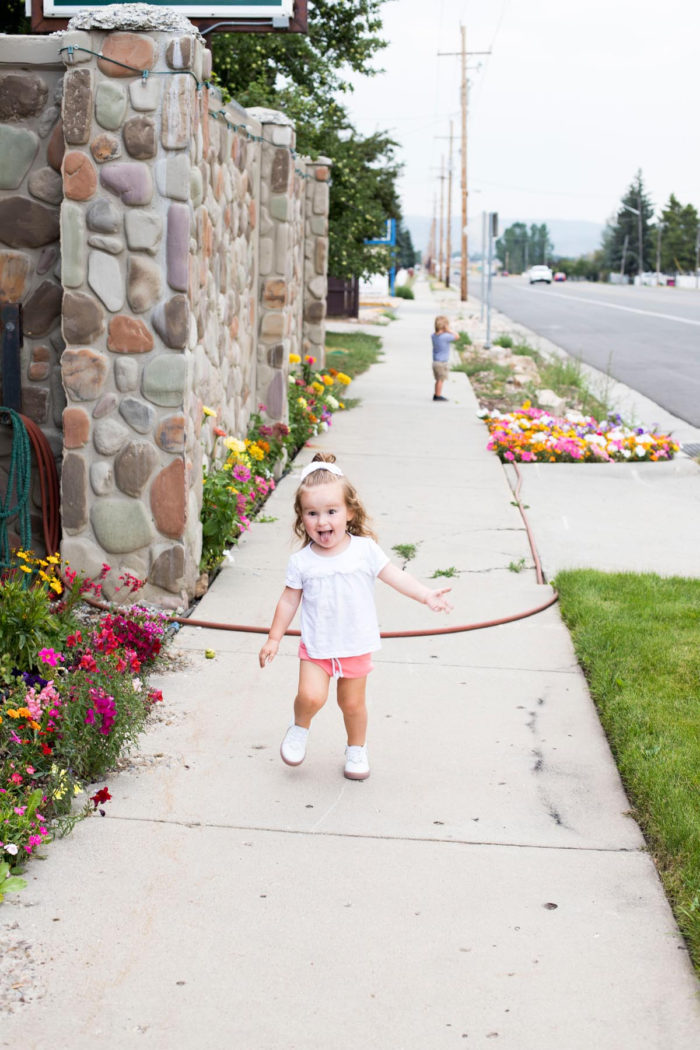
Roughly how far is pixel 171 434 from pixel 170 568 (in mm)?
663

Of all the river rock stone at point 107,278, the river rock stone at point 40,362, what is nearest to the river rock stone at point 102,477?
the river rock stone at point 40,362

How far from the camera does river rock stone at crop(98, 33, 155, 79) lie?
18.7 ft

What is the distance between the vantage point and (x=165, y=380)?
5875 mm

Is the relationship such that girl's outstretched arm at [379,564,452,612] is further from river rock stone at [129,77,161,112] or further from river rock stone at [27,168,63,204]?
river rock stone at [27,168,63,204]

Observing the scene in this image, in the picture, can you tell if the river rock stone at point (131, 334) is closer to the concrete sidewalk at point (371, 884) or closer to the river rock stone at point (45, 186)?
the river rock stone at point (45, 186)

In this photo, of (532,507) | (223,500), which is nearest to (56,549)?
(223,500)

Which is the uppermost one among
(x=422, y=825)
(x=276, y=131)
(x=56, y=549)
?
(x=276, y=131)

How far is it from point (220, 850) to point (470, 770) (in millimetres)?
1048

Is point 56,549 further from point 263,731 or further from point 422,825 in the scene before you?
point 422,825

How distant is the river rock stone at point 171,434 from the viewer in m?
5.88

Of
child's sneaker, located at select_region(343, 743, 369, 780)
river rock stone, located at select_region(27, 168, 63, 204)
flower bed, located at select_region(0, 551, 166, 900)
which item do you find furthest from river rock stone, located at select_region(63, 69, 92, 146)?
child's sneaker, located at select_region(343, 743, 369, 780)

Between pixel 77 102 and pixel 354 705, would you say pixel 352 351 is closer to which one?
pixel 77 102

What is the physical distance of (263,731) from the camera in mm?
4672

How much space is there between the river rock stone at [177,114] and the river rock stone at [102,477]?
5.06 ft
